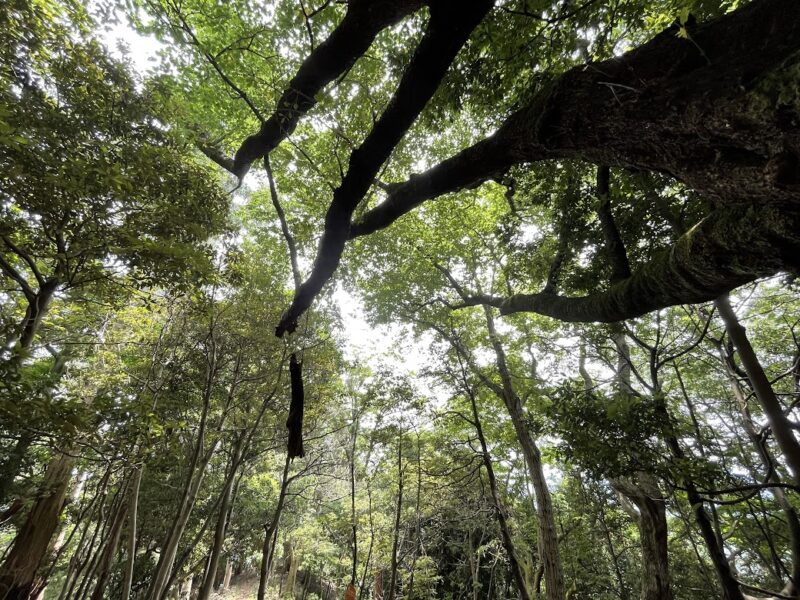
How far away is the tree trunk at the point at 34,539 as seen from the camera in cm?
651

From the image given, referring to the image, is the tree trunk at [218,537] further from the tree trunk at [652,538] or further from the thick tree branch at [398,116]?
the tree trunk at [652,538]

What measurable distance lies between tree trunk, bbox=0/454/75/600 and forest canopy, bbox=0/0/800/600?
1.6 inches

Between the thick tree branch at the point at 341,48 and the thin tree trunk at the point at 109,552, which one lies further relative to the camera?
the thin tree trunk at the point at 109,552

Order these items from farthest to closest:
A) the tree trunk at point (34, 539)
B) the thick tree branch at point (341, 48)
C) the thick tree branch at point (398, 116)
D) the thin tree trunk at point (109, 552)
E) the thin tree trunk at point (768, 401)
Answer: the tree trunk at point (34, 539) → the thin tree trunk at point (109, 552) → the thin tree trunk at point (768, 401) → the thick tree branch at point (341, 48) → the thick tree branch at point (398, 116)

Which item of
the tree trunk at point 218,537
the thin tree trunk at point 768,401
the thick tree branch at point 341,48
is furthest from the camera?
the tree trunk at point 218,537

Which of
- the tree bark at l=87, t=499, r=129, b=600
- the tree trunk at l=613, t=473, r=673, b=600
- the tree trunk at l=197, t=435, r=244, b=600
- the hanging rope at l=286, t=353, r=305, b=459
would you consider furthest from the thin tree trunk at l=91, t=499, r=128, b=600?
the tree trunk at l=613, t=473, r=673, b=600

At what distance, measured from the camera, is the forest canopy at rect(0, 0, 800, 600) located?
199cm

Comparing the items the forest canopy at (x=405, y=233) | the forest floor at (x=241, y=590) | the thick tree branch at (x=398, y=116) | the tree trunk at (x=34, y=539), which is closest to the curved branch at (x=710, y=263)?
the forest canopy at (x=405, y=233)

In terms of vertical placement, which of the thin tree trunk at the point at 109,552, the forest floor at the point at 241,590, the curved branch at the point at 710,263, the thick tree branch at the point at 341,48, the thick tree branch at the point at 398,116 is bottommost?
the forest floor at the point at 241,590

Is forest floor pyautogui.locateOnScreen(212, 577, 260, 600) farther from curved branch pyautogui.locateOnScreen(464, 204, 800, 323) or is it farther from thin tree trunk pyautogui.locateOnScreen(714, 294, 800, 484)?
curved branch pyautogui.locateOnScreen(464, 204, 800, 323)

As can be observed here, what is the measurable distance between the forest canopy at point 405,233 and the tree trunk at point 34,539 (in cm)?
4

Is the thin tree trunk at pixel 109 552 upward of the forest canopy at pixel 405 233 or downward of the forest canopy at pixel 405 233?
downward

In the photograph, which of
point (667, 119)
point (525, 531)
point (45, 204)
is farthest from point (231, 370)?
point (525, 531)

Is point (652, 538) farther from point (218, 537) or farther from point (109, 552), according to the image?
point (109, 552)
